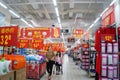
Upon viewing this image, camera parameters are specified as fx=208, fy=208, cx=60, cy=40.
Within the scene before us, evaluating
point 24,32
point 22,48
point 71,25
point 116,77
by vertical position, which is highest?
point 71,25

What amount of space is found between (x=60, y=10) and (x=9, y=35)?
11862mm

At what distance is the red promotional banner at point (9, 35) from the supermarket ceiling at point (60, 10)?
8192mm

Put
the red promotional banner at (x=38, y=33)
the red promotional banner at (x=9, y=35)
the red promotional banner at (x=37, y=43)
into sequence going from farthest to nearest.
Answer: the red promotional banner at (x=38, y=33) → the red promotional banner at (x=37, y=43) → the red promotional banner at (x=9, y=35)

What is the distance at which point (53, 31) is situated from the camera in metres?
14.7

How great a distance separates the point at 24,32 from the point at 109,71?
9.21 metres

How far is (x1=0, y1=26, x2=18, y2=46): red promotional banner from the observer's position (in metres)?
5.90

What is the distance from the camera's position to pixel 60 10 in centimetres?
1752

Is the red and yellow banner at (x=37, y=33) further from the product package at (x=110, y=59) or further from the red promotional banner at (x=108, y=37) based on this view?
the product package at (x=110, y=59)

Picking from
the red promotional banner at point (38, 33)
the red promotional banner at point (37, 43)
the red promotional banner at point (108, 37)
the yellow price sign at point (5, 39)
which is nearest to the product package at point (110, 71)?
the red promotional banner at point (108, 37)

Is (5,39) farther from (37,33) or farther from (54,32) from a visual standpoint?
(54,32)

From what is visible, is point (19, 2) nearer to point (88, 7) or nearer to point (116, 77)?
point (88, 7)

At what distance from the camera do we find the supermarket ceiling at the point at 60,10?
46.9 ft

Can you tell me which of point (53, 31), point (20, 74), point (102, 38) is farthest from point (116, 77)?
point (53, 31)

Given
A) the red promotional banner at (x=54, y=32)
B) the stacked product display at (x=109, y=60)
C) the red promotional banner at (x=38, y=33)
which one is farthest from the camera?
the red promotional banner at (x=54, y=32)
